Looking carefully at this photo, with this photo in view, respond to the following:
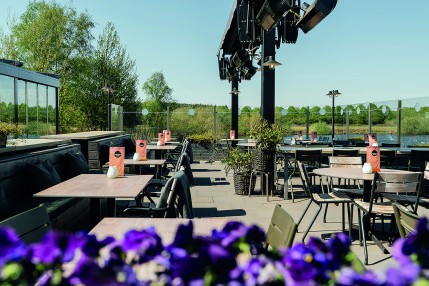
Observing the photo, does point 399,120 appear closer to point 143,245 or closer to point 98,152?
point 98,152

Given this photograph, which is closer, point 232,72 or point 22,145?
point 22,145

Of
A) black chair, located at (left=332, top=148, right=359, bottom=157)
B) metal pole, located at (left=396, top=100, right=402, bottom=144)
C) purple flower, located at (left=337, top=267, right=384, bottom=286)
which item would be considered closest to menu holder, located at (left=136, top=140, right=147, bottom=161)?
black chair, located at (left=332, top=148, right=359, bottom=157)

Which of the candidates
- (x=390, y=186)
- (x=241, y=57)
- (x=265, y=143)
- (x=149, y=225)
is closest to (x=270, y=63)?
(x=265, y=143)

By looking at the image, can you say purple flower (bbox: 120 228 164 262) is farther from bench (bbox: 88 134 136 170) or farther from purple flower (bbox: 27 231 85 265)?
bench (bbox: 88 134 136 170)

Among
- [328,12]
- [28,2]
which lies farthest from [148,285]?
[28,2]

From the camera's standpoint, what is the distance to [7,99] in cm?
1149

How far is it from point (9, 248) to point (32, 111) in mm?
13701

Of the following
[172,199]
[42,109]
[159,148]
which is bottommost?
[172,199]

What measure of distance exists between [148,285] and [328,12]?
5.75 metres

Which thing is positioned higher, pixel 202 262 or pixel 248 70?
pixel 248 70

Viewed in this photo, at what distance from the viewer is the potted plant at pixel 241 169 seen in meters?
7.46

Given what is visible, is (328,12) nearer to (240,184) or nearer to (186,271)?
(240,184)

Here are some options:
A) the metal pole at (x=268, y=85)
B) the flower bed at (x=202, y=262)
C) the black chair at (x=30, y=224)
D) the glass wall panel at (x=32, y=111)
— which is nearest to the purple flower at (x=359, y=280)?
the flower bed at (x=202, y=262)

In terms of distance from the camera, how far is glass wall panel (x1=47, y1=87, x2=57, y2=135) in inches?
595
